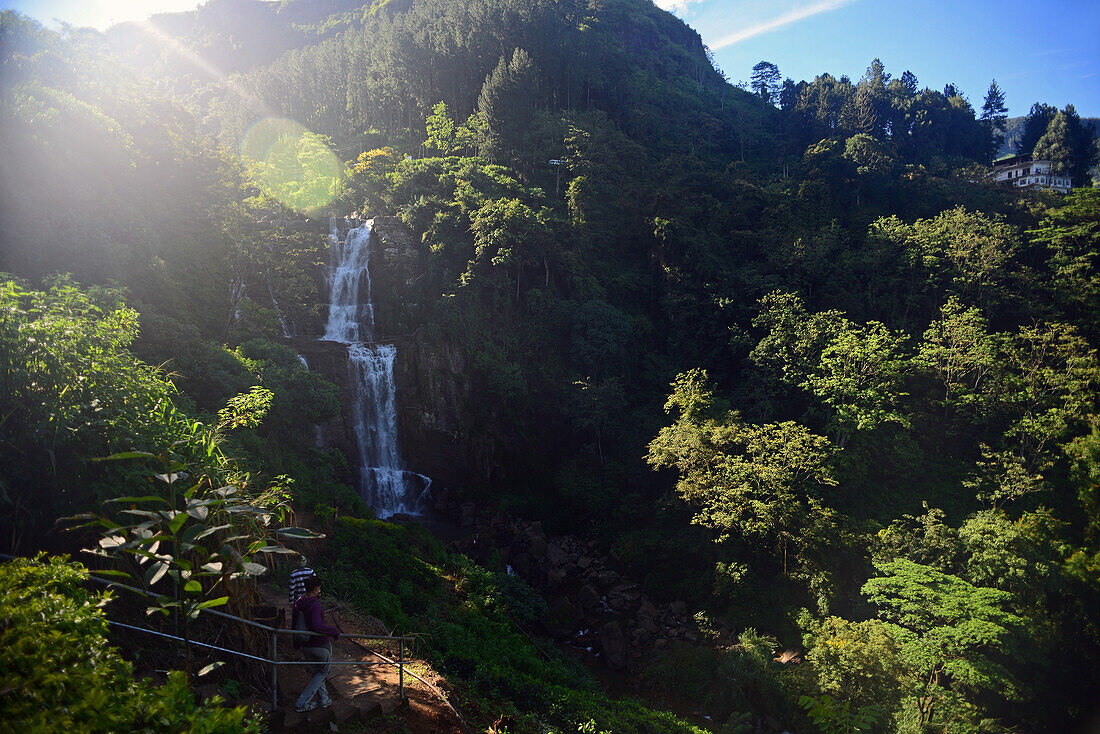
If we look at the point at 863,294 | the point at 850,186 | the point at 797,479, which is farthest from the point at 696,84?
the point at 797,479

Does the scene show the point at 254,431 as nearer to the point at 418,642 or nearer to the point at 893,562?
the point at 418,642

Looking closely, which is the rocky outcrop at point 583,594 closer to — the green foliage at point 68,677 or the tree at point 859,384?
the tree at point 859,384

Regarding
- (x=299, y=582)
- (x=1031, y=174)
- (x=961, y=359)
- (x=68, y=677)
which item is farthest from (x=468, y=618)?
(x=1031, y=174)

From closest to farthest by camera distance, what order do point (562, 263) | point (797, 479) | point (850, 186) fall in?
A: point (797, 479) → point (562, 263) → point (850, 186)

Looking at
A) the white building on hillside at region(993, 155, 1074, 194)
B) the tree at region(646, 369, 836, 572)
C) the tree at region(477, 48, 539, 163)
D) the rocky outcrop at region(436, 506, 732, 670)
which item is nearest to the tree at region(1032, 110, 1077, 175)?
the white building on hillside at region(993, 155, 1074, 194)

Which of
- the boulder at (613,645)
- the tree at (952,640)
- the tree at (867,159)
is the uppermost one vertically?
the tree at (867,159)

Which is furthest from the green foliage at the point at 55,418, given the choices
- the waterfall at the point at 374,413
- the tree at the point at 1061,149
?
the tree at the point at 1061,149
